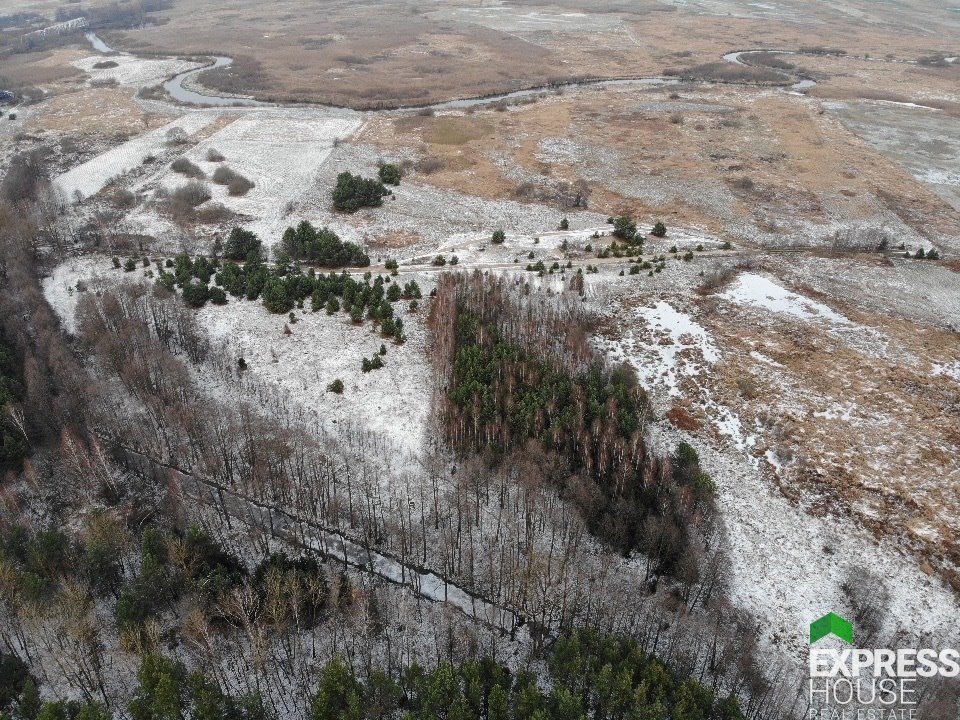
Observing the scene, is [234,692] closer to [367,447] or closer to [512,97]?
[367,447]

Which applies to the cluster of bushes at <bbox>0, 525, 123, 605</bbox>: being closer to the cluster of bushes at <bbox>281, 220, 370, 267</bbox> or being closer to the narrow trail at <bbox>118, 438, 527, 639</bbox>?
the narrow trail at <bbox>118, 438, 527, 639</bbox>

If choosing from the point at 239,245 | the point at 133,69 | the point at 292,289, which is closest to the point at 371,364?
the point at 292,289

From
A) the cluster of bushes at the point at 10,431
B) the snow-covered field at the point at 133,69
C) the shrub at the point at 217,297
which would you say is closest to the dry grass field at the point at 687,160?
the shrub at the point at 217,297

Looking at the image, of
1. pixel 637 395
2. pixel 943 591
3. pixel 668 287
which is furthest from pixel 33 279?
pixel 943 591

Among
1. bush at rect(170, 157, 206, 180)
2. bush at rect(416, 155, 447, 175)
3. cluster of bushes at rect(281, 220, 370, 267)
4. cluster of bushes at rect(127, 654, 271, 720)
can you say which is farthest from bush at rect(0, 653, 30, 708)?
bush at rect(416, 155, 447, 175)

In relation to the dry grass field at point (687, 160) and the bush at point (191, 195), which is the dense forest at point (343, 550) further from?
the dry grass field at point (687, 160)

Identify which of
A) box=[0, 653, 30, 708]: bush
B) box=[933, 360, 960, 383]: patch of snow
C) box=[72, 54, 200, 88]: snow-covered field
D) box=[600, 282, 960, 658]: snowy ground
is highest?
box=[72, 54, 200, 88]: snow-covered field

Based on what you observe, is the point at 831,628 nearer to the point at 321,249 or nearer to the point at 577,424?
the point at 577,424
